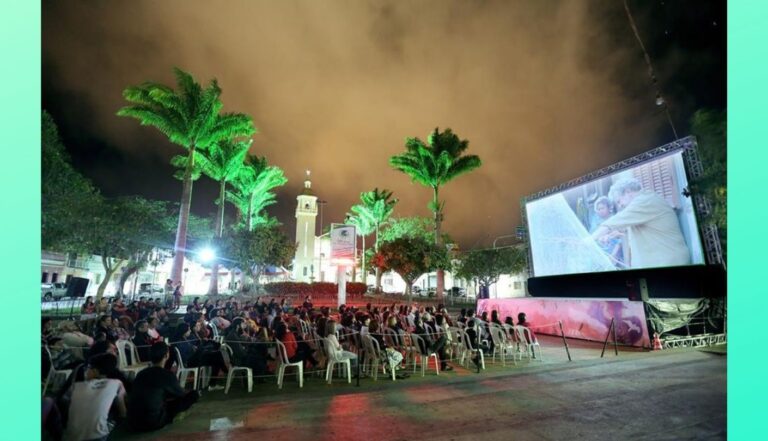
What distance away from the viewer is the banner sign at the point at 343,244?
21422 mm

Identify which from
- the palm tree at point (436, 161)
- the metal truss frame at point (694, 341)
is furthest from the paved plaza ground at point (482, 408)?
the palm tree at point (436, 161)

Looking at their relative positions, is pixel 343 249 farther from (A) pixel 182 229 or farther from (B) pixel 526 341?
(B) pixel 526 341

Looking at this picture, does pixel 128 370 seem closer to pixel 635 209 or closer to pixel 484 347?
pixel 484 347

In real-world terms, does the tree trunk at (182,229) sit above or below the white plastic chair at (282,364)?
above

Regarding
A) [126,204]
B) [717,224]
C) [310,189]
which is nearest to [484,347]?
[717,224]

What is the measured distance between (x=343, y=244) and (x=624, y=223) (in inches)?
544

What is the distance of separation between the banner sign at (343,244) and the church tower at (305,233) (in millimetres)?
28402

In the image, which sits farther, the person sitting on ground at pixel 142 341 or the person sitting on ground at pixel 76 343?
the person sitting on ground at pixel 142 341

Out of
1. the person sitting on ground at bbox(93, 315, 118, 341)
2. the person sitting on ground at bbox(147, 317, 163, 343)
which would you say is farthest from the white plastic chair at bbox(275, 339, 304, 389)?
the person sitting on ground at bbox(93, 315, 118, 341)

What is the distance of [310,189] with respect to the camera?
50.9 meters

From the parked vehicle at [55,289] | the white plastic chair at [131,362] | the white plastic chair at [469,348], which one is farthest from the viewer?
the parked vehicle at [55,289]

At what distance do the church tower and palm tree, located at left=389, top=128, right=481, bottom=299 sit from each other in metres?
25.4

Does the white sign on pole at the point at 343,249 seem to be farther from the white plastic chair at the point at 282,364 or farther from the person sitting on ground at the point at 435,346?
the white plastic chair at the point at 282,364

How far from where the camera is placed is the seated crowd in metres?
3.96
